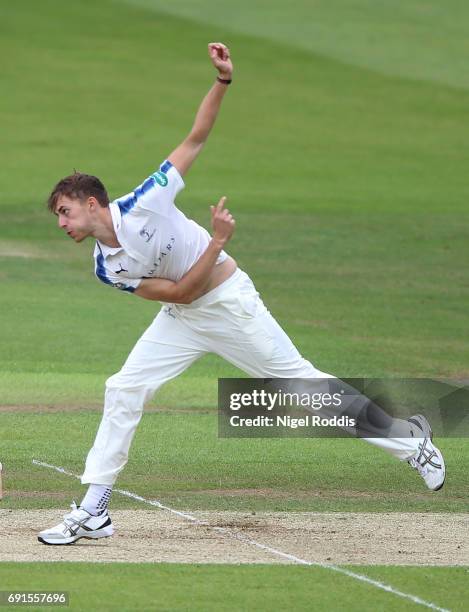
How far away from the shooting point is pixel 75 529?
9.17 meters

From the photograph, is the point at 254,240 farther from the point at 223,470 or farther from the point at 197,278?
the point at 197,278

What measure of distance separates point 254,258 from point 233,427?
12.4m

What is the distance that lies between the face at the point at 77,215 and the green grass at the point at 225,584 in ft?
6.71

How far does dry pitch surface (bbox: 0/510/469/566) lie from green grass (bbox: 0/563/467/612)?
235 millimetres

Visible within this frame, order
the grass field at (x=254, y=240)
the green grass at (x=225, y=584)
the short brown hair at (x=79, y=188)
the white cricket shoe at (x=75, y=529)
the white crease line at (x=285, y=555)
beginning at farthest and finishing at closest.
Result: the grass field at (x=254, y=240), the white cricket shoe at (x=75, y=529), the short brown hair at (x=79, y=188), the white crease line at (x=285, y=555), the green grass at (x=225, y=584)

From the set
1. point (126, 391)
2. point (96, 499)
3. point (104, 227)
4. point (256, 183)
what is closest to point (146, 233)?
point (104, 227)

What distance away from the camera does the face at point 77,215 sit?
9031 mm

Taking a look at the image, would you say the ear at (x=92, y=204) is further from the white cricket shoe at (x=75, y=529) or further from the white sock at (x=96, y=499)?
the white cricket shoe at (x=75, y=529)

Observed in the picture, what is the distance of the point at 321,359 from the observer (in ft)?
58.0

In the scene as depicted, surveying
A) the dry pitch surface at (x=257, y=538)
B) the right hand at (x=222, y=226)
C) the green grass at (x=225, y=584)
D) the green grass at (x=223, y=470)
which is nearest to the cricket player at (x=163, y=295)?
the right hand at (x=222, y=226)

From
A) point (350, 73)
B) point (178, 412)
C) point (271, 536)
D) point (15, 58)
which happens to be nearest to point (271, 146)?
point (350, 73)

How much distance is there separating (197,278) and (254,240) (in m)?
18.5

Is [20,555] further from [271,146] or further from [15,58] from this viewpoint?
[15,58]

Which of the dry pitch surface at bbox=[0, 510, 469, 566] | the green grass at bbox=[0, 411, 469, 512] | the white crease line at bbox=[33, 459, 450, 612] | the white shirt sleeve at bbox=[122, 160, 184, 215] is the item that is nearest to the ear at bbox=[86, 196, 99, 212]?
the white shirt sleeve at bbox=[122, 160, 184, 215]
